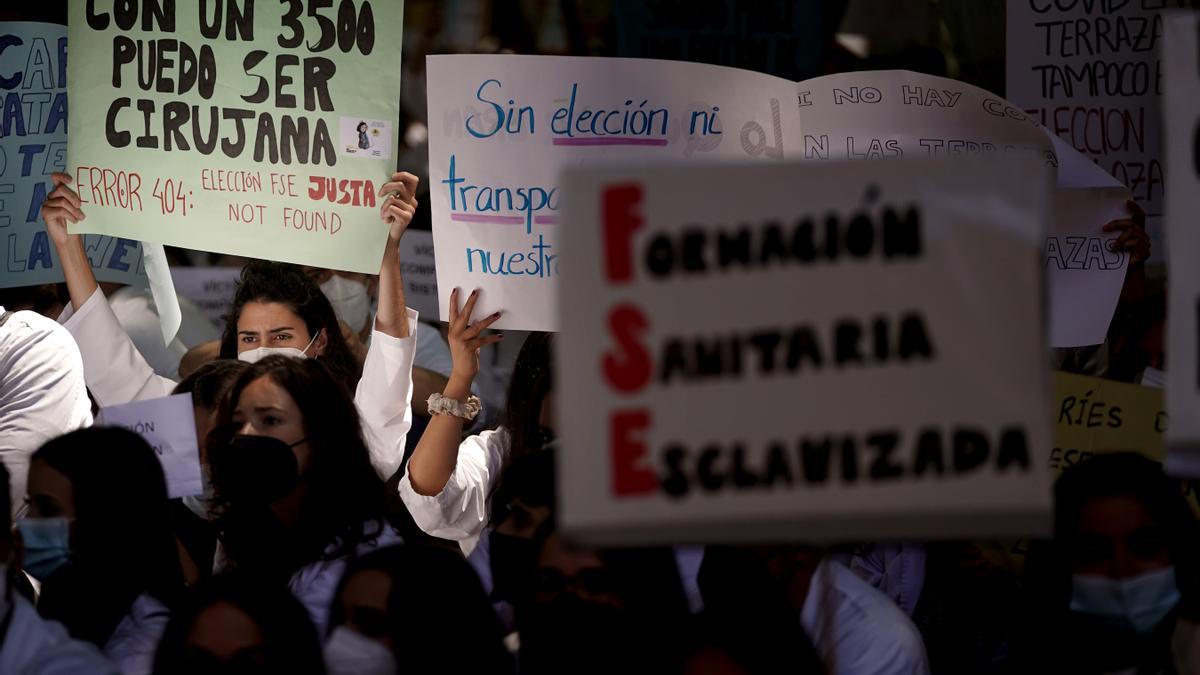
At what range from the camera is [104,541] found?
12.0 feet

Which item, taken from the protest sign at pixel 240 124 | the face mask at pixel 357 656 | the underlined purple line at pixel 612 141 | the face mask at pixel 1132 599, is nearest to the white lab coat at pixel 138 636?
the face mask at pixel 357 656

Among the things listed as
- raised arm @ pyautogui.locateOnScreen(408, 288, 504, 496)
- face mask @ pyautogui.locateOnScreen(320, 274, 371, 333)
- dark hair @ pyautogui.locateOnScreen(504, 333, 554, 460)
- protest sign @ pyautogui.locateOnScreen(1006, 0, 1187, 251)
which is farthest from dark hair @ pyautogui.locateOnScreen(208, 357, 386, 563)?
protest sign @ pyautogui.locateOnScreen(1006, 0, 1187, 251)

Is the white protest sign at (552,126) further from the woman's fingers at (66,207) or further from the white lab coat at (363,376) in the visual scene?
the woman's fingers at (66,207)

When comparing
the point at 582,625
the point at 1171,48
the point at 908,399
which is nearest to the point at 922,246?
the point at 908,399

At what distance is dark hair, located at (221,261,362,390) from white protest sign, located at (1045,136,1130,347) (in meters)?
2.28

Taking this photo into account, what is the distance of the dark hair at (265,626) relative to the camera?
10.3 ft

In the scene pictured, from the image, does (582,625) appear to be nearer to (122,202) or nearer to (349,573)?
(349,573)

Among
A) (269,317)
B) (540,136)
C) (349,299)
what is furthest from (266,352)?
(349,299)

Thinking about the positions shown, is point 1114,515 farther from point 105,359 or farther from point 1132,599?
point 105,359

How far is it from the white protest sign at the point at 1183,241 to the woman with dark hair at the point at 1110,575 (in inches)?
29.3

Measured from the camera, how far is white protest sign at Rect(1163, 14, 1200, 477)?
2.74m

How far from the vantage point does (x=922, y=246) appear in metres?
2.68

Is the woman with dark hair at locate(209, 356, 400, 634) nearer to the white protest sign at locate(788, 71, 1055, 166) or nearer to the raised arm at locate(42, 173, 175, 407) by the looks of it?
the raised arm at locate(42, 173, 175, 407)

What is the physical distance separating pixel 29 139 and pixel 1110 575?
3710 mm
